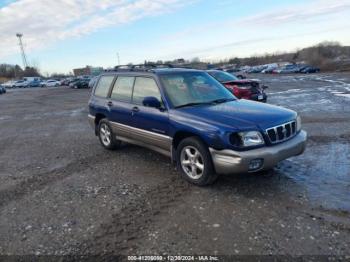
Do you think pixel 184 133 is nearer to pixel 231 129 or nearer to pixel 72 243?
pixel 231 129

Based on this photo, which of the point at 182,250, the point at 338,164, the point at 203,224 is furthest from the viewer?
the point at 338,164

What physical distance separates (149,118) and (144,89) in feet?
2.00

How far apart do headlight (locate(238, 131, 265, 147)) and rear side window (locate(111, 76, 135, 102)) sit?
2.69 meters

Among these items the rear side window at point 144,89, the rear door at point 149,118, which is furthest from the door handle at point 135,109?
the rear side window at point 144,89

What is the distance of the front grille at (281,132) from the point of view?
456cm

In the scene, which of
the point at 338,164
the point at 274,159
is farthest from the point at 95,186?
the point at 338,164

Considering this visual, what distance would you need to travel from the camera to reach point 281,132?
4.71 meters

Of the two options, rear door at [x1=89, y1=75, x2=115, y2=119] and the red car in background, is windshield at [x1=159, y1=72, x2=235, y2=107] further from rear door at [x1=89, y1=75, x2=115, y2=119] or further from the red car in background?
the red car in background

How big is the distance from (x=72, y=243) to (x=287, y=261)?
2276 millimetres

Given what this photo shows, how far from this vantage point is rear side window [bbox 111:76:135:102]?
6.29m

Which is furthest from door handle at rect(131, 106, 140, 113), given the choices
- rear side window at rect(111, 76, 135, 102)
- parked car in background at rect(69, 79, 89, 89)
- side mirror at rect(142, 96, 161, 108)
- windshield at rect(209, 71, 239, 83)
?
parked car in background at rect(69, 79, 89, 89)

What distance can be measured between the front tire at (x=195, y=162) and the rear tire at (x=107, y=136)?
2.34 metres

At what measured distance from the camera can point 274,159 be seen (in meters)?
4.48

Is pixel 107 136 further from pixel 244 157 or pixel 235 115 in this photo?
pixel 244 157
